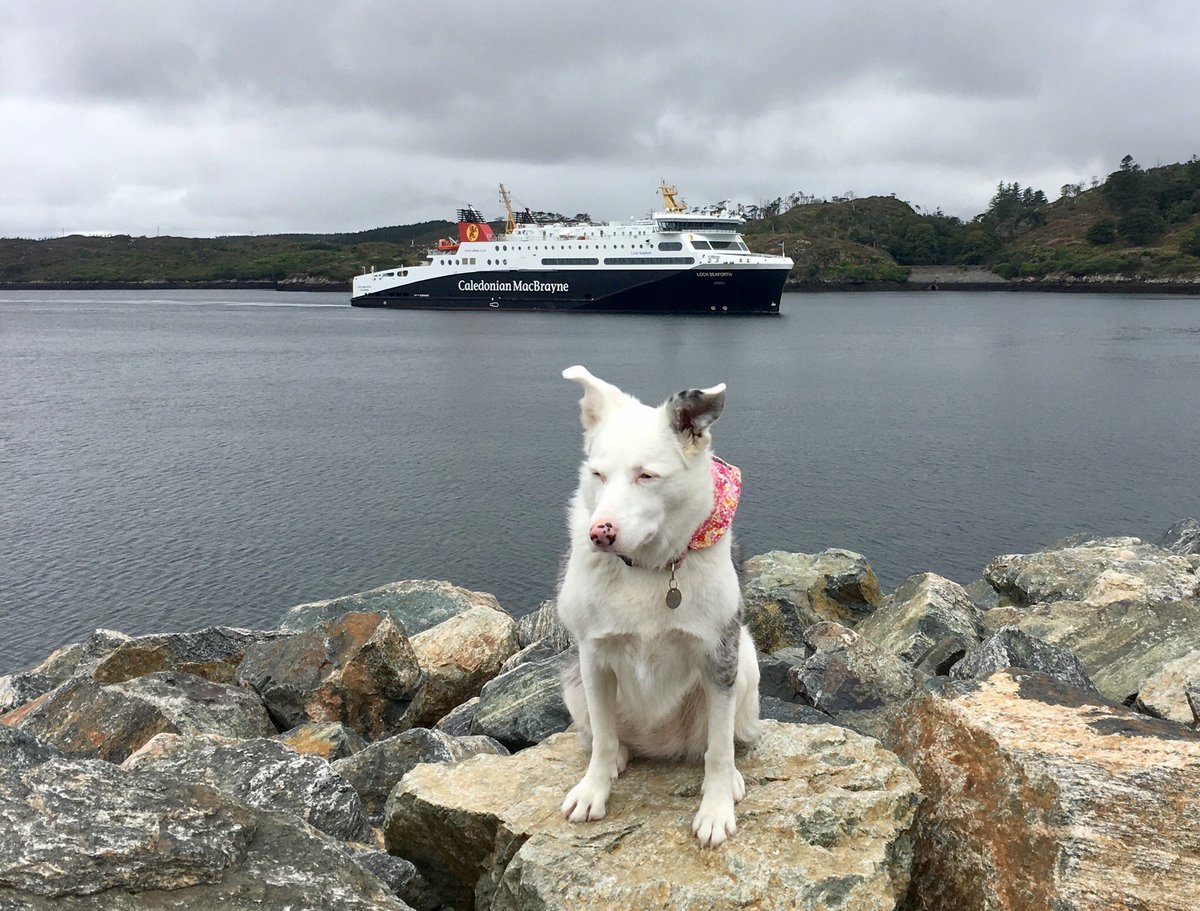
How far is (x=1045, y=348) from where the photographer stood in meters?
47.5

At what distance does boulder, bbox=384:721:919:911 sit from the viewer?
3.12 m

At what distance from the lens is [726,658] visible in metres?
3.39

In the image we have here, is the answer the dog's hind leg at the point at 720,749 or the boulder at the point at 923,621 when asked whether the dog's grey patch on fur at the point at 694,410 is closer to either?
the dog's hind leg at the point at 720,749

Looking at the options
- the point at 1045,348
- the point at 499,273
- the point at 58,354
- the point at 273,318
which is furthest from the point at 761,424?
the point at 273,318

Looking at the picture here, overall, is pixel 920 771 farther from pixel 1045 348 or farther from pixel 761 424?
pixel 1045 348

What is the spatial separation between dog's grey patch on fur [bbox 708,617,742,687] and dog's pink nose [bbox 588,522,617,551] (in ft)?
2.38

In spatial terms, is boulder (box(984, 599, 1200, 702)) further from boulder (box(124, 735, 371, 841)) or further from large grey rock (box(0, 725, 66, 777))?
large grey rock (box(0, 725, 66, 777))

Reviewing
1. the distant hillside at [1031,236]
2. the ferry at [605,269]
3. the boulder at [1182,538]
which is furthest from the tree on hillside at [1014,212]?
the boulder at [1182,538]

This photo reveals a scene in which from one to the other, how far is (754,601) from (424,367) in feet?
116

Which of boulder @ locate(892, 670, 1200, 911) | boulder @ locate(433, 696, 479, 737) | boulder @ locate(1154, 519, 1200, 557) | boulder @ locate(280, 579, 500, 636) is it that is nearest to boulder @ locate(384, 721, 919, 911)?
boulder @ locate(892, 670, 1200, 911)

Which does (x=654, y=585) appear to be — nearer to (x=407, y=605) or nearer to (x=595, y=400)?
(x=595, y=400)

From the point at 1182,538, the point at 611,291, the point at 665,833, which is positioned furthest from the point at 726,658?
the point at 611,291

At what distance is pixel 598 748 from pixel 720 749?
0.54m

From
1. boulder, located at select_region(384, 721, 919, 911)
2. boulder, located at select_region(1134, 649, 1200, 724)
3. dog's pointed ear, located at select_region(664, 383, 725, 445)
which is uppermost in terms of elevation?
dog's pointed ear, located at select_region(664, 383, 725, 445)
